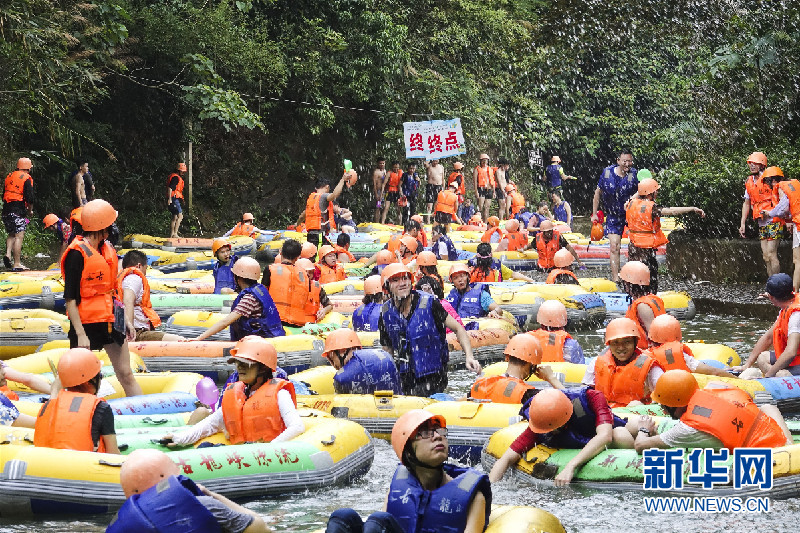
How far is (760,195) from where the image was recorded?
12.6m

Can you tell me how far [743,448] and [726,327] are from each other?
640 cm

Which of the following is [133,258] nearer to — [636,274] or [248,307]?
[248,307]

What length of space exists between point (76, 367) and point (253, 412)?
3.58ft

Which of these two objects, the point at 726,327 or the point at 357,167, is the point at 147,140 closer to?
the point at 357,167

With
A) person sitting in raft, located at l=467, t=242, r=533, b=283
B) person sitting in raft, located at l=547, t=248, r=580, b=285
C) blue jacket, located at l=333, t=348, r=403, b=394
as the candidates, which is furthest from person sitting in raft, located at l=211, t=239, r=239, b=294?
blue jacket, located at l=333, t=348, r=403, b=394

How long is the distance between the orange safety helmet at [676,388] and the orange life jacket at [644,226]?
6348 millimetres

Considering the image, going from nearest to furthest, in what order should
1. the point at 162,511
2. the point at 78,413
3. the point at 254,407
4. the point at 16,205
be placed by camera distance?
1. the point at 162,511
2. the point at 78,413
3. the point at 254,407
4. the point at 16,205

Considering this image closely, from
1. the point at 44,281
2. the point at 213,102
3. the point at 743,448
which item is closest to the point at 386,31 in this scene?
the point at 213,102

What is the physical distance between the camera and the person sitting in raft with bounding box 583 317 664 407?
711 cm

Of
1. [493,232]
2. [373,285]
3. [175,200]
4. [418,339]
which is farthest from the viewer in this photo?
[175,200]

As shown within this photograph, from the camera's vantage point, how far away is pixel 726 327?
1205cm

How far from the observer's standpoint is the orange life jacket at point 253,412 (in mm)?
6398

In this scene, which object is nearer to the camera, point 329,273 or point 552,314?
point 552,314

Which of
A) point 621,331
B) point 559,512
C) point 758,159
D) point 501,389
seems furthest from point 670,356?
point 758,159
